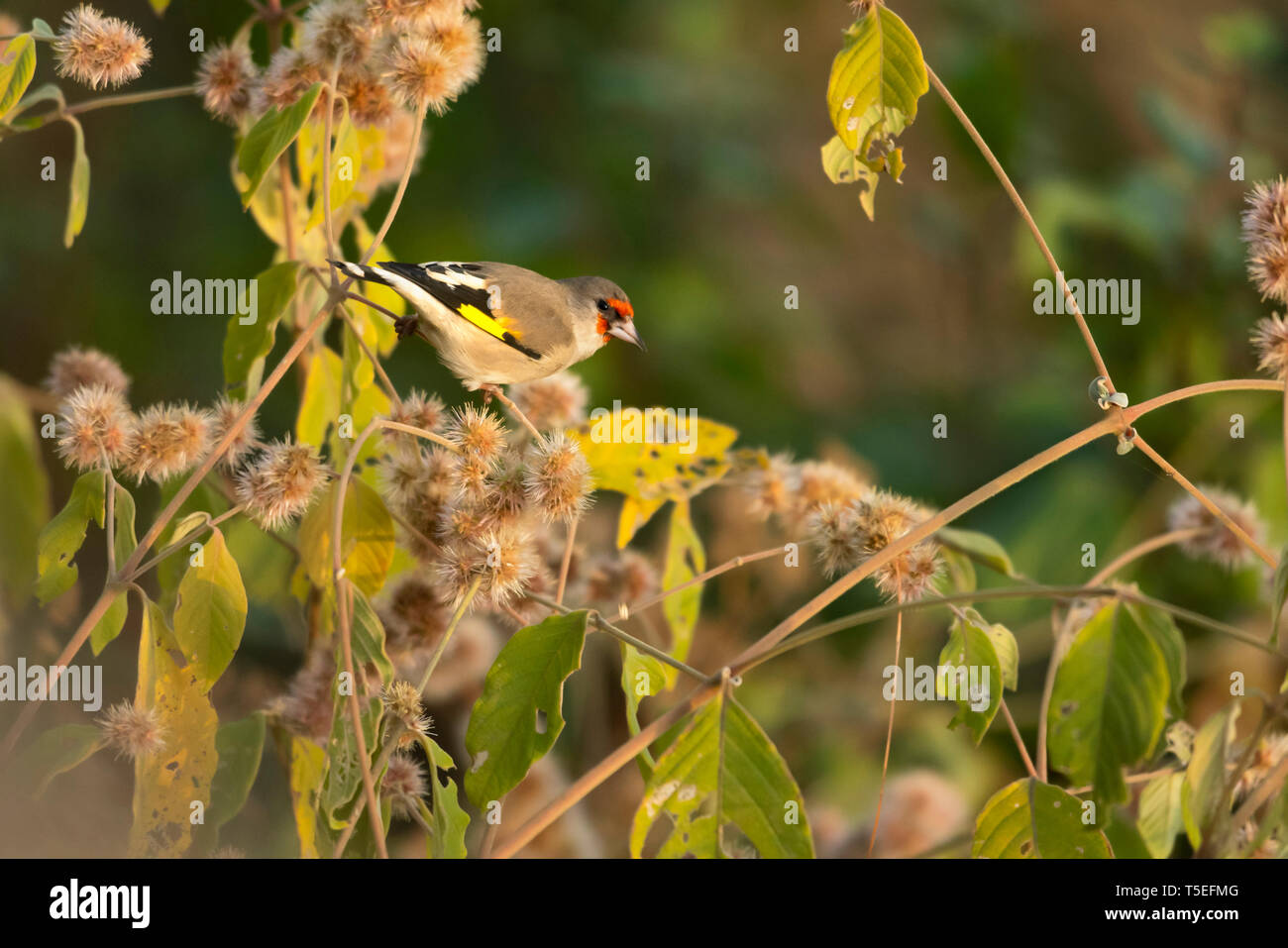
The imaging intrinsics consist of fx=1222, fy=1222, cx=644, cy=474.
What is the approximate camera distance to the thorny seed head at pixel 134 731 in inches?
48.0

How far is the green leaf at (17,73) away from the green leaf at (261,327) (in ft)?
0.94

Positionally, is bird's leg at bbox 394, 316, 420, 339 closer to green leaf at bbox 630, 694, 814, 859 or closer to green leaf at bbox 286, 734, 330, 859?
Answer: green leaf at bbox 286, 734, 330, 859

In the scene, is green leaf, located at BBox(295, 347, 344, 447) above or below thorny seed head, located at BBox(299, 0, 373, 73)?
below

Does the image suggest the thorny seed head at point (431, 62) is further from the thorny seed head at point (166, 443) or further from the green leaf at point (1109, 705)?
the green leaf at point (1109, 705)

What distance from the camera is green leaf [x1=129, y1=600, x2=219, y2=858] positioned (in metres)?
1.23

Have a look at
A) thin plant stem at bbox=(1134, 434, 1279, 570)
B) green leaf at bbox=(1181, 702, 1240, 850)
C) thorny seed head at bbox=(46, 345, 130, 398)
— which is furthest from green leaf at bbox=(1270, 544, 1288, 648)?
thorny seed head at bbox=(46, 345, 130, 398)

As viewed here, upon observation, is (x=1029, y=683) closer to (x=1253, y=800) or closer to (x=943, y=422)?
(x=943, y=422)

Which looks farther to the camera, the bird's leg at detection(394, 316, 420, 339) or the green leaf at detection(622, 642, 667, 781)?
the bird's leg at detection(394, 316, 420, 339)

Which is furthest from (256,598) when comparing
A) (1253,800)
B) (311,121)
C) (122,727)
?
(1253,800)

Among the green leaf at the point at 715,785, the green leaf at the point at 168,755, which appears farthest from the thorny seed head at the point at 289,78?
the green leaf at the point at 715,785

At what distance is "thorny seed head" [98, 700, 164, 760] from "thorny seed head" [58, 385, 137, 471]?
26 centimetres

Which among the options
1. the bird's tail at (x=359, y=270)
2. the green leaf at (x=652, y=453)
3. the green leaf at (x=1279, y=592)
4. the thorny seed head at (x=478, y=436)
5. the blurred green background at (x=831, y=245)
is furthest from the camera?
the blurred green background at (x=831, y=245)

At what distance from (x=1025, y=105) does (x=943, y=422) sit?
125cm

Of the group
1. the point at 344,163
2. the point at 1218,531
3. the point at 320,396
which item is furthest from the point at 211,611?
the point at 1218,531
